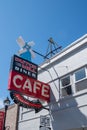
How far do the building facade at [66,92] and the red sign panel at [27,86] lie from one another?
0.80m

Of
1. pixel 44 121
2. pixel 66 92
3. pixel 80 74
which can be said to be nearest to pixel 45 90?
pixel 66 92

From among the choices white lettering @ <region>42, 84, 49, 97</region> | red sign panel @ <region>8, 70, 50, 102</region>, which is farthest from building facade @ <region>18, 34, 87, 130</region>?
red sign panel @ <region>8, 70, 50, 102</region>

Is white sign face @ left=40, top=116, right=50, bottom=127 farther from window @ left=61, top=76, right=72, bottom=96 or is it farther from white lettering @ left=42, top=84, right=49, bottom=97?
window @ left=61, top=76, right=72, bottom=96

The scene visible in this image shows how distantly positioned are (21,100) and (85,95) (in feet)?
11.4

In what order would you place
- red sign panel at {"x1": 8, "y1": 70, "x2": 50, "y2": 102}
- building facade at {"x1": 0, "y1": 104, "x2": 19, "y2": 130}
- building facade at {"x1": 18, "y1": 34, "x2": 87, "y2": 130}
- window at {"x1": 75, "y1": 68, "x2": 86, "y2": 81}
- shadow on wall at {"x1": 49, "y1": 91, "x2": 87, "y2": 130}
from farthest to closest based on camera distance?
building facade at {"x1": 0, "y1": 104, "x2": 19, "y2": 130} < window at {"x1": 75, "y1": 68, "x2": 86, "y2": 81} < red sign panel at {"x1": 8, "y1": 70, "x2": 50, "y2": 102} < building facade at {"x1": 18, "y1": 34, "x2": 87, "y2": 130} < shadow on wall at {"x1": 49, "y1": 91, "x2": 87, "y2": 130}

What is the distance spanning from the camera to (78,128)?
1041 cm

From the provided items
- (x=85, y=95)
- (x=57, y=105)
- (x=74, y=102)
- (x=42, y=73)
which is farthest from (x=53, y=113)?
(x=42, y=73)

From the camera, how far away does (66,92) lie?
11.9m

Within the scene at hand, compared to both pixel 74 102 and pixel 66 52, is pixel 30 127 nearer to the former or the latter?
pixel 74 102

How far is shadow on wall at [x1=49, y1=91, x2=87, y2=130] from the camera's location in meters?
10.1

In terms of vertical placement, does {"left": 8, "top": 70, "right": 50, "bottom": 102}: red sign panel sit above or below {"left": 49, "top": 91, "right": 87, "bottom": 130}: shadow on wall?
above

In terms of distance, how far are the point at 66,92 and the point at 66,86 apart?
36 cm

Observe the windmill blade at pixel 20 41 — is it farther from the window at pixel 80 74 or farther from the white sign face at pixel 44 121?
the white sign face at pixel 44 121

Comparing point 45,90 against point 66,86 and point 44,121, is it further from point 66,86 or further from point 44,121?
point 44,121
